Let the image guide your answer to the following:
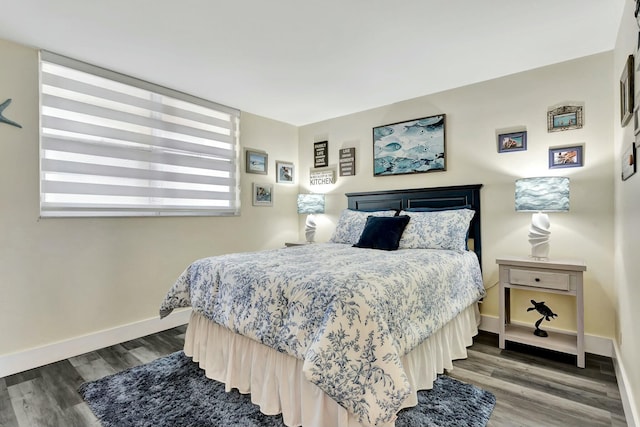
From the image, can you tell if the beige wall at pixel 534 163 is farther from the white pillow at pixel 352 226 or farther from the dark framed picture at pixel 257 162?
the dark framed picture at pixel 257 162

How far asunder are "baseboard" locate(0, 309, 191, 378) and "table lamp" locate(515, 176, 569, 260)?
340 centimetres

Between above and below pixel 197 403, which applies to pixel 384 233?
above

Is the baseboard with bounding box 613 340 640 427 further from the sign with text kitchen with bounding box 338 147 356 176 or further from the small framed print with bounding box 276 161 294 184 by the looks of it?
the small framed print with bounding box 276 161 294 184

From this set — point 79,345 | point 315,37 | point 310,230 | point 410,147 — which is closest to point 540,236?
point 410,147

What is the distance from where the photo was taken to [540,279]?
2.42m

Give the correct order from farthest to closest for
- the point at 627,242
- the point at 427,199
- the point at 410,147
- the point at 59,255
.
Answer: the point at 410,147, the point at 427,199, the point at 59,255, the point at 627,242

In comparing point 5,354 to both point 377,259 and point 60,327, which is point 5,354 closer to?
point 60,327

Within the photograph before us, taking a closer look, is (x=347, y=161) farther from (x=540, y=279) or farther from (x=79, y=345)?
(x=79, y=345)

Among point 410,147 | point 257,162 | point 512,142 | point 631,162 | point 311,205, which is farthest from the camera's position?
point 311,205

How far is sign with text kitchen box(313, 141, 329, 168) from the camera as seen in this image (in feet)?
14.2

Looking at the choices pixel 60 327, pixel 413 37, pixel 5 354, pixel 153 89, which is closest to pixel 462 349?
pixel 413 37

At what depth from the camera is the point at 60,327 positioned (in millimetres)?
2527

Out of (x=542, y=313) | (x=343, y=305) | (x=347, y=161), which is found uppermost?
(x=347, y=161)

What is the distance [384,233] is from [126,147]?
2.52 m
